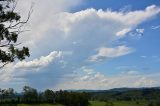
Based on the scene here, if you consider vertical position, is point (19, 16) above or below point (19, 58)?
above

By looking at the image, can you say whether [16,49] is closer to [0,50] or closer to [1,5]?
[0,50]

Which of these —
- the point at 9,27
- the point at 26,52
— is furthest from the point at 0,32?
the point at 26,52

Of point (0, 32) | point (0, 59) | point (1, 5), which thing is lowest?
point (0, 59)

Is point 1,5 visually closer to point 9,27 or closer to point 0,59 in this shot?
point 9,27

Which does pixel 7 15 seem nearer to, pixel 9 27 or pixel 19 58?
pixel 9 27

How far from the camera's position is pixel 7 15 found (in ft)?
139

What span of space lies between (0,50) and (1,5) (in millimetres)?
5192

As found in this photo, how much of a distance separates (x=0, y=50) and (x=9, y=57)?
1553 mm

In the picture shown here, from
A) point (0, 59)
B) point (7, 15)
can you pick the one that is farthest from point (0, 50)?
point (7, 15)

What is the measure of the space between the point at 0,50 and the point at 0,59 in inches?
40.6

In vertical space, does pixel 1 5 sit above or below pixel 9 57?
above

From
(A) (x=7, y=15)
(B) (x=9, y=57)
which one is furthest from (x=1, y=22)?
(B) (x=9, y=57)

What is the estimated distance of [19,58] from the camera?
4328 cm

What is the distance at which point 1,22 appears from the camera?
138 ft
